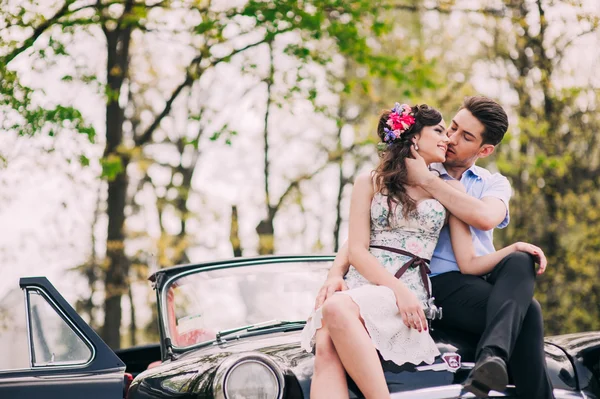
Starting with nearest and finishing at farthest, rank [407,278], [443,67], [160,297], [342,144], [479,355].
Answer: [479,355], [407,278], [160,297], [443,67], [342,144]

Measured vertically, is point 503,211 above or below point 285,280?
above

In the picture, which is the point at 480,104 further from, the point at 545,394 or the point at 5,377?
the point at 5,377

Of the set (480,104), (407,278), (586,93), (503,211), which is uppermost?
(586,93)

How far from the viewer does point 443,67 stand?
1844 centimetres

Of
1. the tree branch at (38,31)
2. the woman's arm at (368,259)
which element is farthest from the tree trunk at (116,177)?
the woman's arm at (368,259)

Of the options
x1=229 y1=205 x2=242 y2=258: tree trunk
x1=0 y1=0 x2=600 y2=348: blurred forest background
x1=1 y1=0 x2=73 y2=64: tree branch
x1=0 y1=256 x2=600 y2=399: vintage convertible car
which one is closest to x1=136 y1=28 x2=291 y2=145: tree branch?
x1=0 y1=0 x2=600 y2=348: blurred forest background

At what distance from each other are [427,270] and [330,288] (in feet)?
1.73

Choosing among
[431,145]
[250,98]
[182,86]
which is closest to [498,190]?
[431,145]

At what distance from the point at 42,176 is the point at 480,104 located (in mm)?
9977

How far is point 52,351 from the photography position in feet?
12.9

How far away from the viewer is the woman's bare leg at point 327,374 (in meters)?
3.33

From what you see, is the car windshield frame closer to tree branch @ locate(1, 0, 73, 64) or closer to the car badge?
the car badge

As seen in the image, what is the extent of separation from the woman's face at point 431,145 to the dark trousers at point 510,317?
670 mm

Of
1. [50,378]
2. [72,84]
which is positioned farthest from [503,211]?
[72,84]
